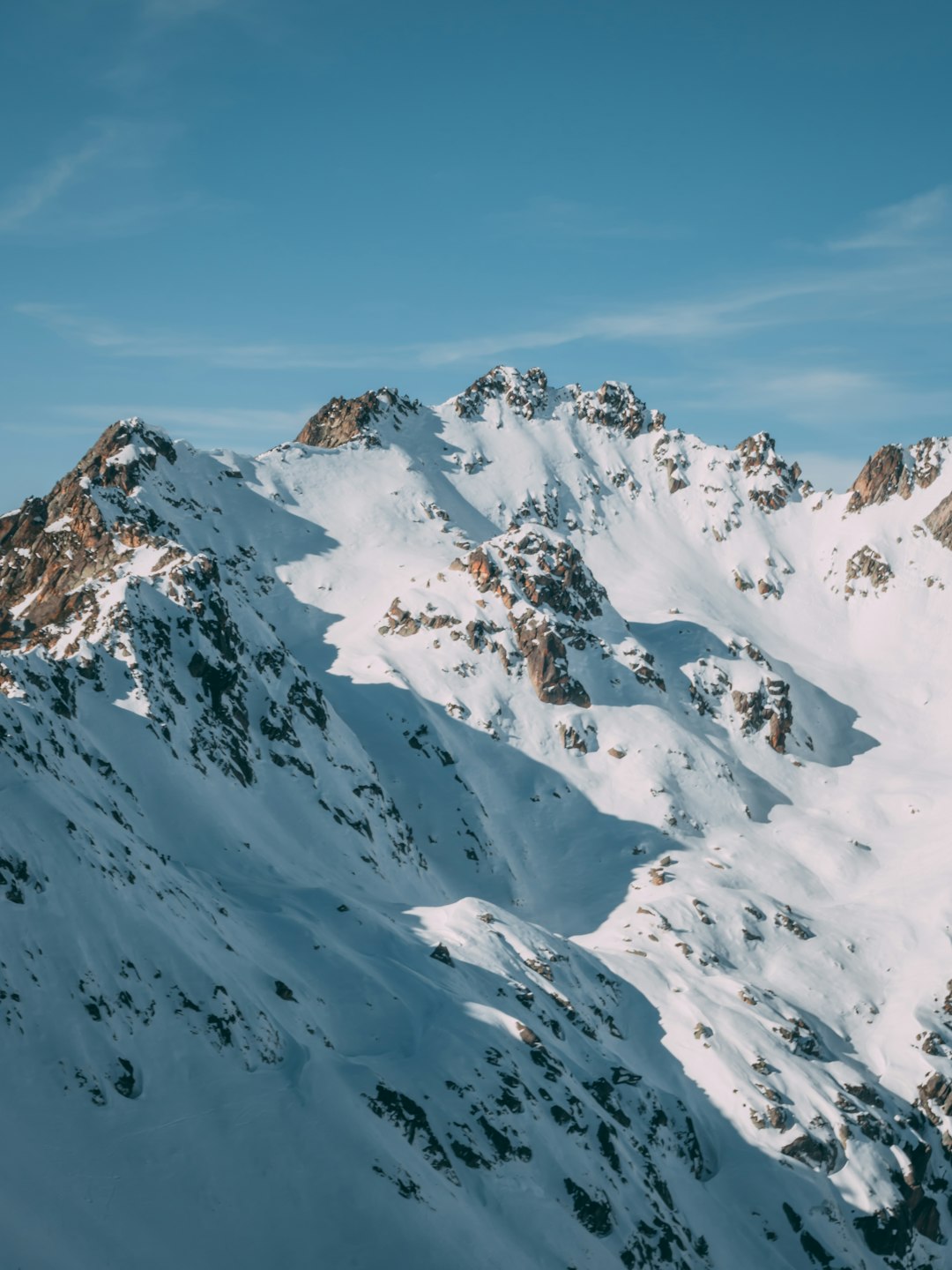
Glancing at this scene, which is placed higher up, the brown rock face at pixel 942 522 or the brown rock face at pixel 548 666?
the brown rock face at pixel 942 522

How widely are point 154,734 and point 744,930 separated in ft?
181

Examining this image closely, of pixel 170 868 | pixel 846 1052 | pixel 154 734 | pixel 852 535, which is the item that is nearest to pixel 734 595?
pixel 852 535

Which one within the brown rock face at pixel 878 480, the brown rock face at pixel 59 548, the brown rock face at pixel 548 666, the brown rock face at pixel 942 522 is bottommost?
the brown rock face at pixel 59 548

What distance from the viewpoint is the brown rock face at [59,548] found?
95688 mm

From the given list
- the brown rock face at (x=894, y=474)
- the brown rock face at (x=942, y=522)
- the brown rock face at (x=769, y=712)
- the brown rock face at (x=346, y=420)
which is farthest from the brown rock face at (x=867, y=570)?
the brown rock face at (x=346, y=420)

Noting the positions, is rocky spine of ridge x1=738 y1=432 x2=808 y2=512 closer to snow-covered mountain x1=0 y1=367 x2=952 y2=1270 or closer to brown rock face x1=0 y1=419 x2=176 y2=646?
snow-covered mountain x1=0 y1=367 x2=952 y2=1270

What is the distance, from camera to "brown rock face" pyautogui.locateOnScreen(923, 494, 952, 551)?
571 ft

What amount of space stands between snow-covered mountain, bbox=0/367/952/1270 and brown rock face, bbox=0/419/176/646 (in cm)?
57

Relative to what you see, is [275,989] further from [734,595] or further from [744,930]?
[734,595]

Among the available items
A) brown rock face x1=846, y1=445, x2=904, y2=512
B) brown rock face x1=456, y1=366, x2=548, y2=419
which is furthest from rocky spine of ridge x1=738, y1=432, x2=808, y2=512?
brown rock face x1=456, y1=366, x2=548, y2=419

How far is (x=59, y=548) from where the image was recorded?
10938 centimetres

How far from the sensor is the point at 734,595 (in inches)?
6747

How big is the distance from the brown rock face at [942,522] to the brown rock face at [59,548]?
12265cm

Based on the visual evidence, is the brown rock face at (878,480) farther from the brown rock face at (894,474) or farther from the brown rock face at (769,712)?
the brown rock face at (769,712)
